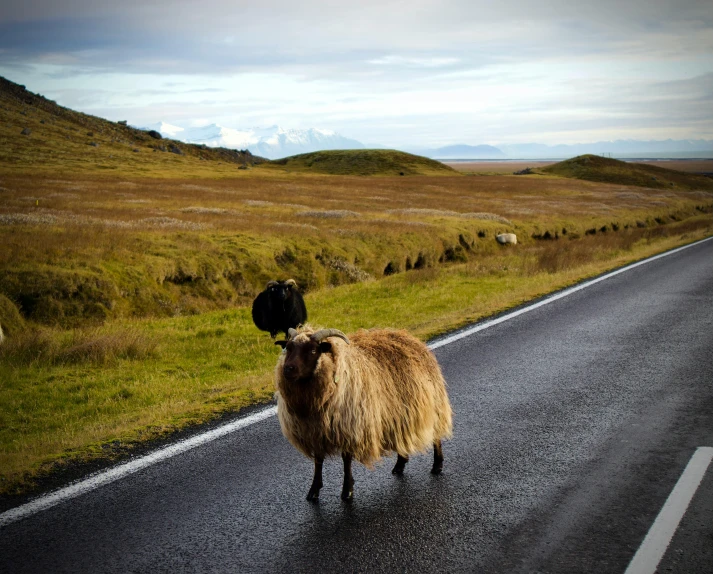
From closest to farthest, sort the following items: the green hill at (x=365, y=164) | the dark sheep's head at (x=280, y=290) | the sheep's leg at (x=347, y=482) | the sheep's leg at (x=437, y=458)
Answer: the sheep's leg at (x=347, y=482), the sheep's leg at (x=437, y=458), the dark sheep's head at (x=280, y=290), the green hill at (x=365, y=164)

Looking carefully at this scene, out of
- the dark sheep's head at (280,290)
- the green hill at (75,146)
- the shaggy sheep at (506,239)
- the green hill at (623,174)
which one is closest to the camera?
the dark sheep's head at (280,290)

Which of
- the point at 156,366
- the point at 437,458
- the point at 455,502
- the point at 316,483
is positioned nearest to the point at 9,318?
the point at 156,366

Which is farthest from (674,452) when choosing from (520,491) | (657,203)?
(657,203)

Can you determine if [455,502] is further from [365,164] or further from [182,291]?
[365,164]

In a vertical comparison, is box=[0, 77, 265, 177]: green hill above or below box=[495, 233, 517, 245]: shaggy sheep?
above

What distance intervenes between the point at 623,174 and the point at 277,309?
416 ft

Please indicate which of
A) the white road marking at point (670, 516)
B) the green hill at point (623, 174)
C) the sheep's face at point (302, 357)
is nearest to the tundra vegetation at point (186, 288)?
the sheep's face at point (302, 357)

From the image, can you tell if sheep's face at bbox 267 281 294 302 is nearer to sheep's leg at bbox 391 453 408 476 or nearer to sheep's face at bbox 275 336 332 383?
sheep's leg at bbox 391 453 408 476

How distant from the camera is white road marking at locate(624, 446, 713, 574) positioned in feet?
14.6

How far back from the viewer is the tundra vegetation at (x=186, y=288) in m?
8.40

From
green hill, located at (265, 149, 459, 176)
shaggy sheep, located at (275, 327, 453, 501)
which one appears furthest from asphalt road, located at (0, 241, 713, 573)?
green hill, located at (265, 149, 459, 176)

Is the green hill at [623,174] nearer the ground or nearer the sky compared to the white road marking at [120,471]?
nearer the sky

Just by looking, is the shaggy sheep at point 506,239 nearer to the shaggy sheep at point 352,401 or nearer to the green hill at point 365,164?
the shaggy sheep at point 352,401

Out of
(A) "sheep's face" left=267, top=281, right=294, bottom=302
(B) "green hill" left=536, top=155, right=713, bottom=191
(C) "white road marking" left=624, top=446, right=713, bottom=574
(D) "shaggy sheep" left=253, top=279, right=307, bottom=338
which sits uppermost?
(B) "green hill" left=536, top=155, right=713, bottom=191
